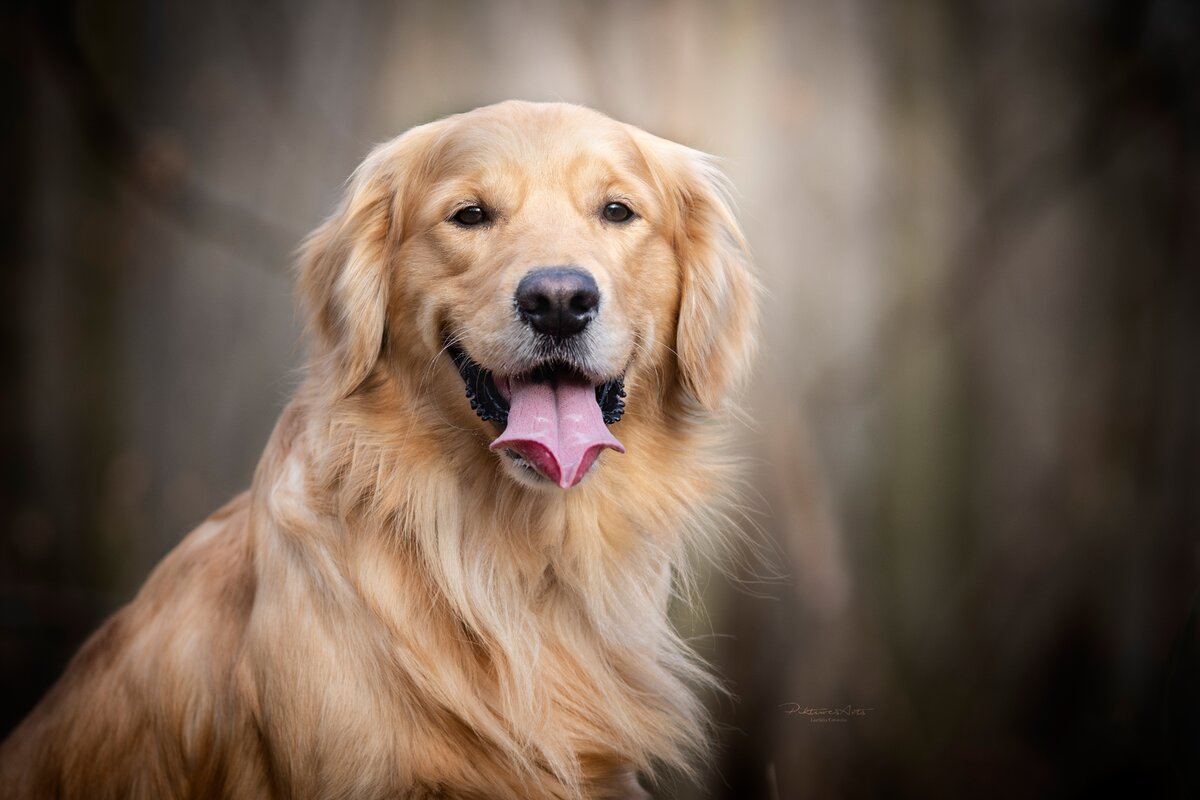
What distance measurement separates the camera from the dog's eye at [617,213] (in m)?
2.01

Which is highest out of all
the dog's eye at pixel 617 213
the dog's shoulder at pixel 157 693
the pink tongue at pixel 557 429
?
the dog's eye at pixel 617 213

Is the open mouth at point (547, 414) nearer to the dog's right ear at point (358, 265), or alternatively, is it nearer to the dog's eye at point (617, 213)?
the dog's right ear at point (358, 265)

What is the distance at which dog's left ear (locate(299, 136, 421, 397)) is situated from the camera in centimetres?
199

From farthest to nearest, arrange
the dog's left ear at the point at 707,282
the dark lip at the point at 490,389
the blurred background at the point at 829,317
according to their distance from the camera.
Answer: the blurred background at the point at 829,317 < the dog's left ear at the point at 707,282 < the dark lip at the point at 490,389

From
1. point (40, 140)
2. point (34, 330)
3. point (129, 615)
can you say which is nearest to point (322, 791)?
point (129, 615)

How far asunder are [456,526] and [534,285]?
21.0 inches

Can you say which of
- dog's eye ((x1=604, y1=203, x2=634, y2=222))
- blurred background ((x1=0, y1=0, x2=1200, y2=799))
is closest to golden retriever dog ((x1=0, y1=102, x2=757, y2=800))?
dog's eye ((x1=604, y1=203, x2=634, y2=222))

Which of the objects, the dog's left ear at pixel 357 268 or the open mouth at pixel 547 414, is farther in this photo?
the dog's left ear at pixel 357 268

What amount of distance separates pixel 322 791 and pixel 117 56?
7.66 feet

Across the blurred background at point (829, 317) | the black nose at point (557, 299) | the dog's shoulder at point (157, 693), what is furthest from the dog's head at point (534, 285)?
the blurred background at point (829, 317)

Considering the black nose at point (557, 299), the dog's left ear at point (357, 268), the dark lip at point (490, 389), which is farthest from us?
the dog's left ear at point (357, 268)

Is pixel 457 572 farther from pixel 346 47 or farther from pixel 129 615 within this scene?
pixel 346 47

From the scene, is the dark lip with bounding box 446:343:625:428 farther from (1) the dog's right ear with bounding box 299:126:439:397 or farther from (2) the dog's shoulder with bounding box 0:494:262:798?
(2) the dog's shoulder with bounding box 0:494:262:798

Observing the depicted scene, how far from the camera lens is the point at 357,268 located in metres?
2.03
